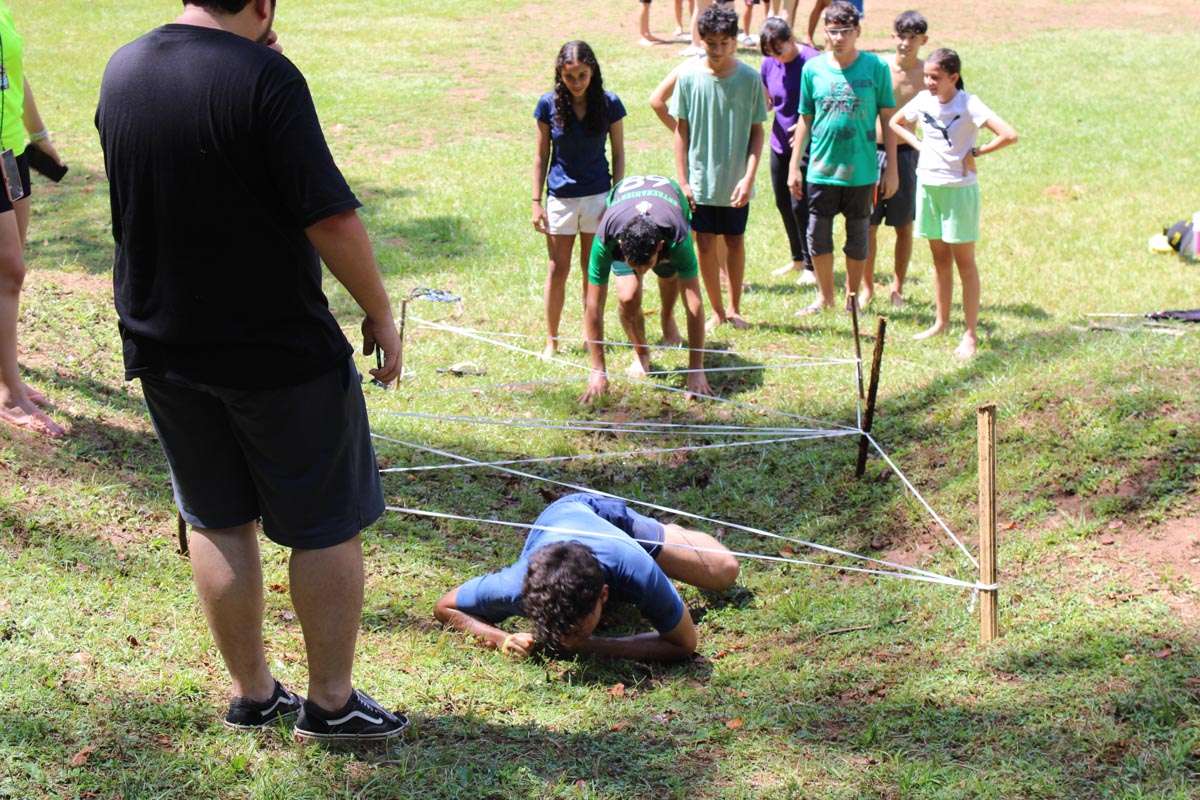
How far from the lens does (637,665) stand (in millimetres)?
3971

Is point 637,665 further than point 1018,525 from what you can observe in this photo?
No

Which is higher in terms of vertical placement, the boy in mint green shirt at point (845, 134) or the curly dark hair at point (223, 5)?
the curly dark hair at point (223, 5)

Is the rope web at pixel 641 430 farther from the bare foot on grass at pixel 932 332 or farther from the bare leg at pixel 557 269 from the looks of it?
the bare foot on grass at pixel 932 332

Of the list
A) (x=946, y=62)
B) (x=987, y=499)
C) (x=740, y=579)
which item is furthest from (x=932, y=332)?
(x=987, y=499)

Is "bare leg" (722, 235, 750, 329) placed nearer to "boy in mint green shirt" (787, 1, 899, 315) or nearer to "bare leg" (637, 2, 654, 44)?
"boy in mint green shirt" (787, 1, 899, 315)

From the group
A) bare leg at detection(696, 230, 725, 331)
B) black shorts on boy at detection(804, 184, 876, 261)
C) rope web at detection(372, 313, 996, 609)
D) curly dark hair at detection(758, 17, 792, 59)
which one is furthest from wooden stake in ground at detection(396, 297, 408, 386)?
curly dark hair at detection(758, 17, 792, 59)

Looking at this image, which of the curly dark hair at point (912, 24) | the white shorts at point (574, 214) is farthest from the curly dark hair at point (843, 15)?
the white shorts at point (574, 214)

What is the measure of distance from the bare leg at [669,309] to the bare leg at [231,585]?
3.79m

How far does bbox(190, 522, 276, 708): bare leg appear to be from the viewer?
2.84 metres

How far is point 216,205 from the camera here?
8.18 feet

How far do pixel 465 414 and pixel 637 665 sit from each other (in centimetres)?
252

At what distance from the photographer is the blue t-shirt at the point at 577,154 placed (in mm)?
6430

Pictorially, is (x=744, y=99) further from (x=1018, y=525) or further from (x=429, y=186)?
(x=429, y=186)

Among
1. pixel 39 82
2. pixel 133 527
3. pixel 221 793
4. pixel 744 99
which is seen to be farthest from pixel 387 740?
pixel 39 82
